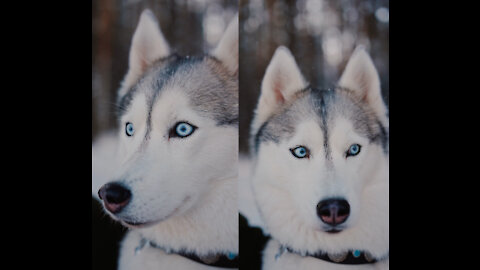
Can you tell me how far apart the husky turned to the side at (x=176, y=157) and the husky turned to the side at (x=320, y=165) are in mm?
192

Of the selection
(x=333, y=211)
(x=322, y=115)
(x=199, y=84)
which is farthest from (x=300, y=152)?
(x=199, y=84)

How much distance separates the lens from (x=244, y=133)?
9.25 ft

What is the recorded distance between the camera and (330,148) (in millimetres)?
2709

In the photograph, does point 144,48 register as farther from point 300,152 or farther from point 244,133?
point 300,152

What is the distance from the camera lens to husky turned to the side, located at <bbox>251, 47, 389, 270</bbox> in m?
2.70

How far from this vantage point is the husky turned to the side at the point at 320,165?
2703 millimetres

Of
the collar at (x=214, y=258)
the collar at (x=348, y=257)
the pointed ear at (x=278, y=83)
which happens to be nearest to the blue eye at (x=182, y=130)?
the pointed ear at (x=278, y=83)

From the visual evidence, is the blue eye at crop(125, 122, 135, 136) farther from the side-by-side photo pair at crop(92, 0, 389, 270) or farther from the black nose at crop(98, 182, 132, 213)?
the black nose at crop(98, 182, 132, 213)

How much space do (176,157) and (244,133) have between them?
1.31ft

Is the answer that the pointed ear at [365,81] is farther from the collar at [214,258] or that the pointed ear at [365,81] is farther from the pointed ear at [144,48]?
the collar at [214,258]

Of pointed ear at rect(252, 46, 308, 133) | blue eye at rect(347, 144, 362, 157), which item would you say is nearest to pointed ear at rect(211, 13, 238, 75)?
pointed ear at rect(252, 46, 308, 133)
